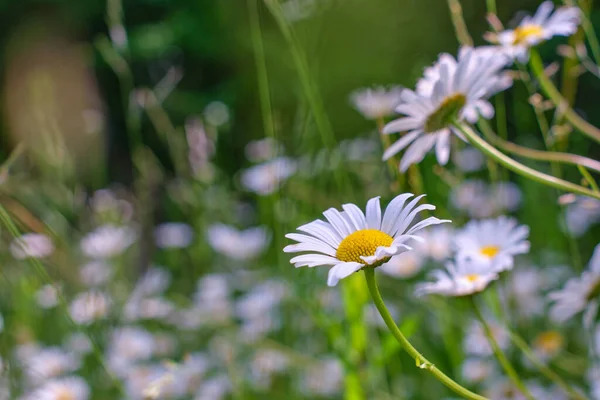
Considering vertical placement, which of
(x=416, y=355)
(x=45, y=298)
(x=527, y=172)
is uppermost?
(x=45, y=298)

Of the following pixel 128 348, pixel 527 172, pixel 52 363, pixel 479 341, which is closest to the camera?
pixel 527 172

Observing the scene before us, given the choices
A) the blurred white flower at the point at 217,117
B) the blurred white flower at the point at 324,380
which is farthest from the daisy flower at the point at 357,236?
the blurred white flower at the point at 217,117

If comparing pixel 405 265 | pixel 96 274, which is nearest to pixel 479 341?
pixel 405 265

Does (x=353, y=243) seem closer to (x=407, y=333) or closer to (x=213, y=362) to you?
(x=407, y=333)

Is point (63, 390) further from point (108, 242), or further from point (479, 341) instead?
point (479, 341)

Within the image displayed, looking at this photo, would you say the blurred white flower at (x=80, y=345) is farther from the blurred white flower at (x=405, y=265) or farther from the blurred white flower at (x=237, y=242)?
the blurred white flower at (x=405, y=265)
